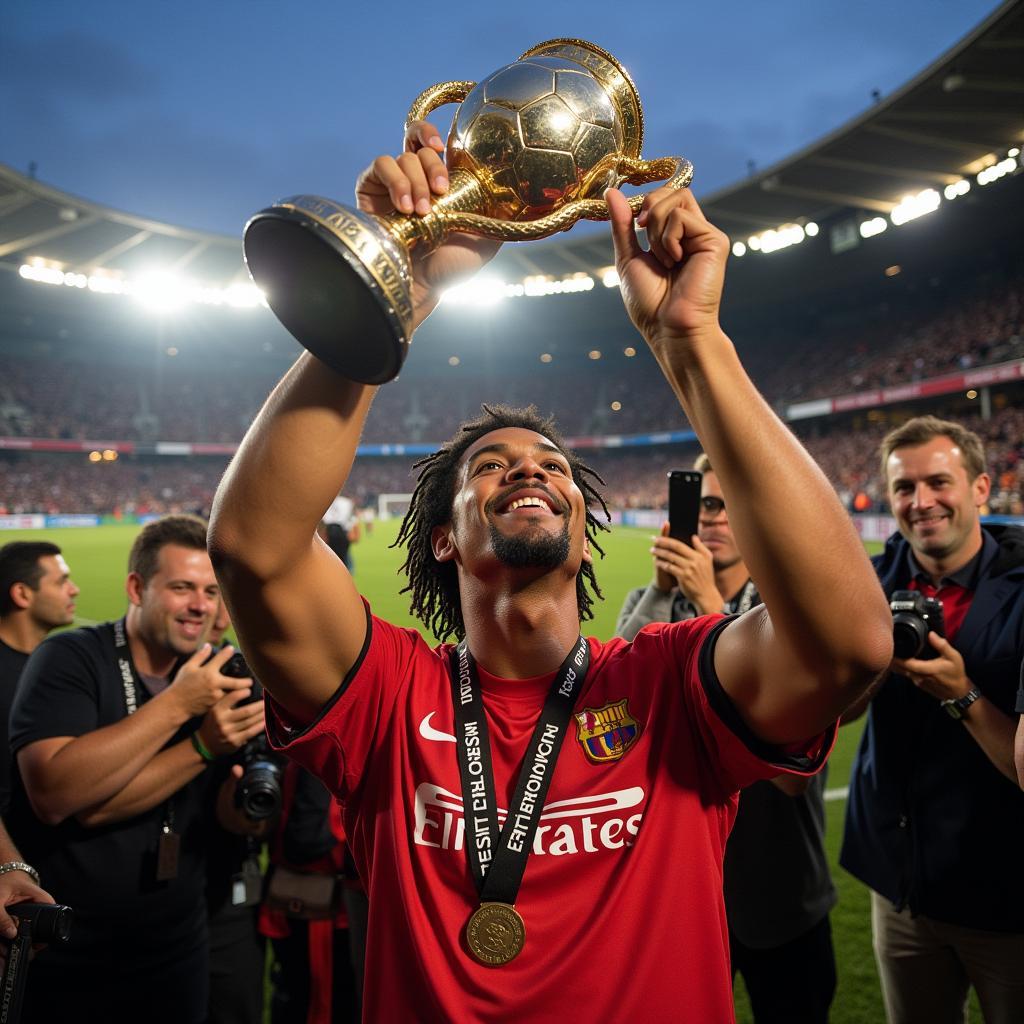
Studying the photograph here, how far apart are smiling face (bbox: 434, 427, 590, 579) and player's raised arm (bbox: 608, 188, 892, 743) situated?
529 millimetres

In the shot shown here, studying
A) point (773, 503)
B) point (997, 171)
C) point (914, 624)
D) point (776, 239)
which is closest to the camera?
point (773, 503)

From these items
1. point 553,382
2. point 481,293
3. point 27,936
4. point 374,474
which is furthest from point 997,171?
point 374,474

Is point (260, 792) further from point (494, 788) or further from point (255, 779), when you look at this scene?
point (494, 788)

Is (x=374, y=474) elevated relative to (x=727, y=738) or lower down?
elevated

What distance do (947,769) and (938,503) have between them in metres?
0.97

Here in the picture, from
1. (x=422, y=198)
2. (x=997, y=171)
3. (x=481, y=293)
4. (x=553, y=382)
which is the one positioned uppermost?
(x=481, y=293)

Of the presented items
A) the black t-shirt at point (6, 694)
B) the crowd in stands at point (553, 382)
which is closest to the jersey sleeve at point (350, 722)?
the black t-shirt at point (6, 694)

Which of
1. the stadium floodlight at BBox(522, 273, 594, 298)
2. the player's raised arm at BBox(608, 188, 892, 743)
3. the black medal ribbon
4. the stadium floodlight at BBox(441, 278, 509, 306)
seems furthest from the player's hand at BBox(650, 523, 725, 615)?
the stadium floodlight at BBox(522, 273, 594, 298)

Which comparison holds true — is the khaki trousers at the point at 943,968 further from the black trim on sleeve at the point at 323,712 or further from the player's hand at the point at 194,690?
the player's hand at the point at 194,690

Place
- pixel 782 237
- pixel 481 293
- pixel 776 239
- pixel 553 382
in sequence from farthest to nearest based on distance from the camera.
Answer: pixel 553 382 < pixel 481 293 < pixel 776 239 < pixel 782 237

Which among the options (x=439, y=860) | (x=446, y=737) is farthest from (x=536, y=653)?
(x=439, y=860)

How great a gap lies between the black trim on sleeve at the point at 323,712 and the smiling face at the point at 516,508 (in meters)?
0.37

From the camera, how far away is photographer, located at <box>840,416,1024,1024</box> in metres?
2.27

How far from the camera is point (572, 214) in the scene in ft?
4.75
